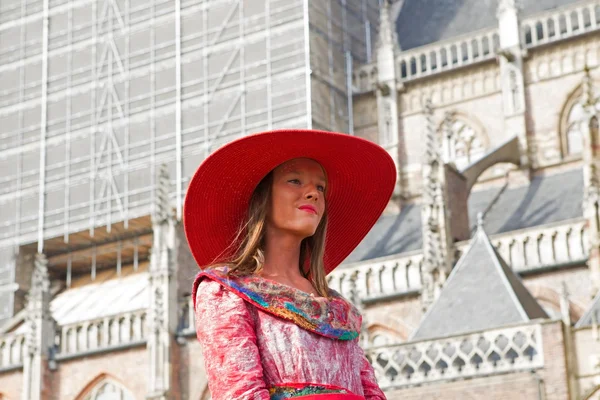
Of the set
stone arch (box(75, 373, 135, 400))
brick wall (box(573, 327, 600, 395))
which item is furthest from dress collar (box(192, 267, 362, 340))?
stone arch (box(75, 373, 135, 400))

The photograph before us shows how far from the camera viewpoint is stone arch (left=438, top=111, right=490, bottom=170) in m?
25.9

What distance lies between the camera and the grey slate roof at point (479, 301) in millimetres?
15695

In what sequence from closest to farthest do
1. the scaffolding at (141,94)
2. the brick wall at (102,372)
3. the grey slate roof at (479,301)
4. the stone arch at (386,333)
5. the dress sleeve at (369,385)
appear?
the dress sleeve at (369,385), the grey slate roof at (479,301), the stone arch at (386,333), the brick wall at (102,372), the scaffolding at (141,94)

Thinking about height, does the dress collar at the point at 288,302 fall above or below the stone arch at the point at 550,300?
below

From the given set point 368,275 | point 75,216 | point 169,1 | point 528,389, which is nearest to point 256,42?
point 169,1

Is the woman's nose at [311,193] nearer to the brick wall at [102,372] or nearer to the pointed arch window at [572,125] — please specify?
the brick wall at [102,372]

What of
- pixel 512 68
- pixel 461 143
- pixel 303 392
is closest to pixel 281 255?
pixel 303 392

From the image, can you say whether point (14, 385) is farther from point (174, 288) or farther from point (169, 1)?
point (169, 1)

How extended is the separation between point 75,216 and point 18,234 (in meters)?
1.49

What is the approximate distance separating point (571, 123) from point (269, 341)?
22.8 metres

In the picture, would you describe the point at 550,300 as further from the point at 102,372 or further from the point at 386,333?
the point at 102,372

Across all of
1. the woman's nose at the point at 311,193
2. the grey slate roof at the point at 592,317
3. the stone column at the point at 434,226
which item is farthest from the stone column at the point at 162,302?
the woman's nose at the point at 311,193

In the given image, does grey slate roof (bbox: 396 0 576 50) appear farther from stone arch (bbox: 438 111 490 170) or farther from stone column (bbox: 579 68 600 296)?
stone column (bbox: 579 68 600 296)

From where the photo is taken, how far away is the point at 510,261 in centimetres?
2020
